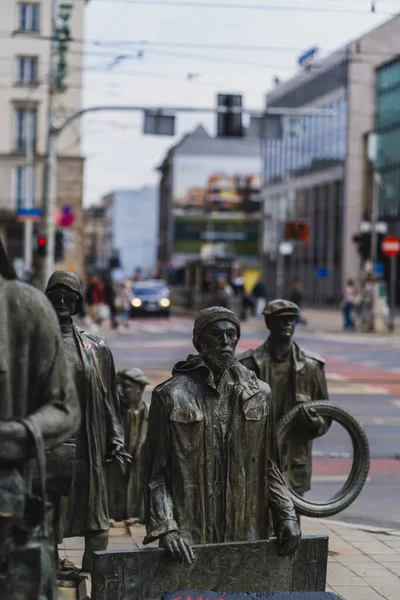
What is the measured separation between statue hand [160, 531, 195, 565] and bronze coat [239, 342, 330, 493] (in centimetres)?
320

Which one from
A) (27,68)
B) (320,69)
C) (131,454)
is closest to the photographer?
(131,454)

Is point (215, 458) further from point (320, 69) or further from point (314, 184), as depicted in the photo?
point (314, 184)

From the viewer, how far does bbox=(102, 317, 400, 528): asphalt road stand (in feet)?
38.0

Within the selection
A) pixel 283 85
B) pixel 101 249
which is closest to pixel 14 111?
pixel 283 85

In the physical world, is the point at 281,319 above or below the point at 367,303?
above

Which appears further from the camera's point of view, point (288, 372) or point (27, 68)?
point (27, 68)

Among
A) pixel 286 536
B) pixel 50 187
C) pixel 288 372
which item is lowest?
pixel 286 536

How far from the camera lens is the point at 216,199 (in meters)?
125

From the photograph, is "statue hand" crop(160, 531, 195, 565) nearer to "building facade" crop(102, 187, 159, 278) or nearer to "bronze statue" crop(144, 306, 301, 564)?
"bronze statue" crop(144, 306, 301, 564)

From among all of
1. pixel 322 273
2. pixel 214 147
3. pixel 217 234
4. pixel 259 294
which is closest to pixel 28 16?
pixel 259 294

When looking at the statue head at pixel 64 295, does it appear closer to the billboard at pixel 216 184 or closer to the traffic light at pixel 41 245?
the traffic light at pixel 41 245

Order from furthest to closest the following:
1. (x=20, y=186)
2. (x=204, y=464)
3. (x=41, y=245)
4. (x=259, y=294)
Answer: (x=20, y=186), (x=259, y=294), (x=41, y=245), (x=204, y=464)

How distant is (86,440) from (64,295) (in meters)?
0.76

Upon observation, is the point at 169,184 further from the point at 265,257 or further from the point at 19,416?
the point at 19,416
